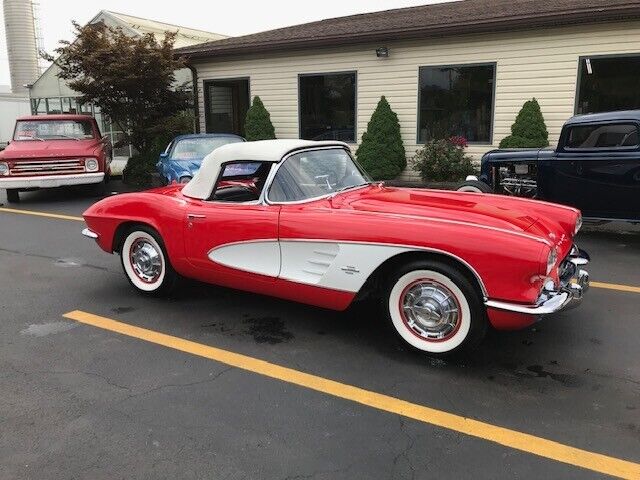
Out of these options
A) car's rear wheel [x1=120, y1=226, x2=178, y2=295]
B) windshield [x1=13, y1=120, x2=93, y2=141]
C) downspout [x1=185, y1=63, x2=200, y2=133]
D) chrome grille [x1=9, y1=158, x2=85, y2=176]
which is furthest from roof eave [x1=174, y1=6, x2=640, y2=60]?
car's rear wheel [x1=120, y1=226, x2=178, y2=295]

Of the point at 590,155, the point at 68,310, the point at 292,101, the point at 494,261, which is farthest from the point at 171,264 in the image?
the point at 292,101

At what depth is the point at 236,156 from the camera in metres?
4.50

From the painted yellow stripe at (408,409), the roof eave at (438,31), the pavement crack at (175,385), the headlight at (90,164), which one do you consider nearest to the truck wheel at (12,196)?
the headlight at (90,164)

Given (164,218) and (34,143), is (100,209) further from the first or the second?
(34,143)

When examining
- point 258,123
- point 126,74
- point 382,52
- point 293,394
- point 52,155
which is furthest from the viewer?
point 258,123

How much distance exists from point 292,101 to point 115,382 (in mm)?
11816

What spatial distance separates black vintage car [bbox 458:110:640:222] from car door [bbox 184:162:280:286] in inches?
179

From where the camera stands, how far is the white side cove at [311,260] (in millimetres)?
3658

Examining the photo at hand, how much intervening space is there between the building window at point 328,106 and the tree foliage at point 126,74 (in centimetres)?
341

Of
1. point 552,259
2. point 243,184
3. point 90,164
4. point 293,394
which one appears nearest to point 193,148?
point 90,164

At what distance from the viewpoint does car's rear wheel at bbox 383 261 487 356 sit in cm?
343

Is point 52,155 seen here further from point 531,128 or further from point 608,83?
point 608,83

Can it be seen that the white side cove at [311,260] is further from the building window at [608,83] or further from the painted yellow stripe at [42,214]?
the building window at [608,83]

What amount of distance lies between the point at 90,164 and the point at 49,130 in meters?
1.64
